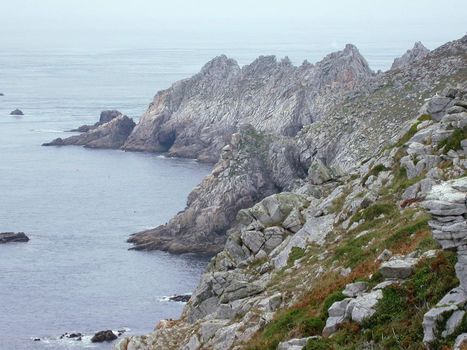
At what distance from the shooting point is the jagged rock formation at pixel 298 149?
344 ft

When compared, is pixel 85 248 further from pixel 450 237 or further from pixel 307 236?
pixel 450 237

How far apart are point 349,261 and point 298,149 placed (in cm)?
8631

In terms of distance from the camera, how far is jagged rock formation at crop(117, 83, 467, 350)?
2152 cm

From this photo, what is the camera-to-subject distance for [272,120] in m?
165

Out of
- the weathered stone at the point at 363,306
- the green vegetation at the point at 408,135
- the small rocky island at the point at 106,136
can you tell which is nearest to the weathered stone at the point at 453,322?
the weathered stone at the point at 363,306

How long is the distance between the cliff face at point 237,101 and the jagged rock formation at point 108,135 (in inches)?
133

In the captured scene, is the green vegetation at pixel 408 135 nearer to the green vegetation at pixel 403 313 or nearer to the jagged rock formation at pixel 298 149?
the green vegetation at pixel 403 313

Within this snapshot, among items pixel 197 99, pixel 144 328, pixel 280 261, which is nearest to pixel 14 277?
pixel 144 328

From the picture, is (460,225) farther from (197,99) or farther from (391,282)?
(197,99)

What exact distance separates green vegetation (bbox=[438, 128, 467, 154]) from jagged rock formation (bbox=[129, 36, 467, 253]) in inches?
2538

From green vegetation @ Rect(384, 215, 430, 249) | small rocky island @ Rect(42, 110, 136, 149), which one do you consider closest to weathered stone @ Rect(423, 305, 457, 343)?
green vegetation @ Rect(384, 215, 430, 249)

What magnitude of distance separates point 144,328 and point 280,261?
4560 cm

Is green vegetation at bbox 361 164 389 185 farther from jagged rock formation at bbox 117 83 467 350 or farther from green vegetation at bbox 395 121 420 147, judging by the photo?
green vegetation at bbox 395 121 420 147

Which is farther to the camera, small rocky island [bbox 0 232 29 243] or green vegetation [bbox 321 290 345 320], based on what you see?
small rocky island [bbox 0 232 29 243]
